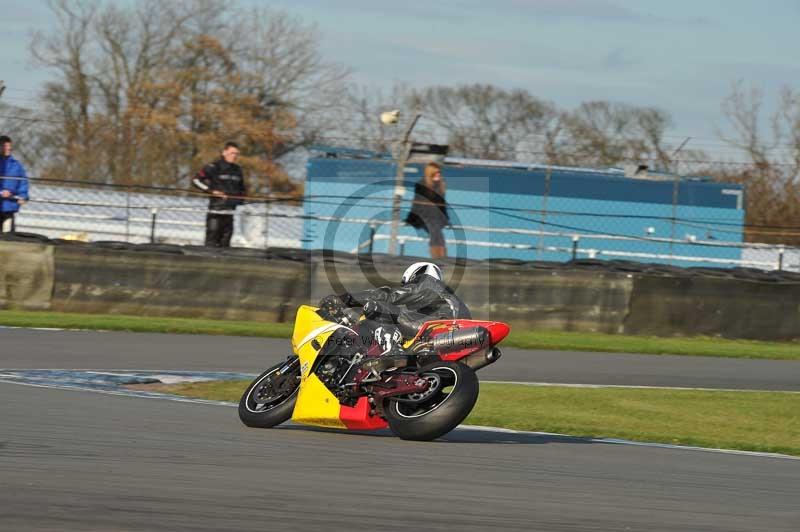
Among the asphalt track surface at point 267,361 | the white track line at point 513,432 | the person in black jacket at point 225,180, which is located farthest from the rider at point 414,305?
the person in black jacket at point 225,180

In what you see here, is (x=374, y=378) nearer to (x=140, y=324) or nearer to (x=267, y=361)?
(x=267, y=361)

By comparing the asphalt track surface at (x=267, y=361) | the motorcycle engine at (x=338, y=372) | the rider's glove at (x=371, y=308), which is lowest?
the asphalt track surface at (x=267, y=361)

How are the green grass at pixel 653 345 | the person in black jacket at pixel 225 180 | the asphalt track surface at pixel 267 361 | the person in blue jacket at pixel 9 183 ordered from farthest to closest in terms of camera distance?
the person in black jacket at pixel 225 180 → the person in blue jacket at pixel 9 183 → the green grass at pixel 653 345 → the asphalt track surface at pixel 267 361

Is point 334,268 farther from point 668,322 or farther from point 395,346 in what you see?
point 395,346

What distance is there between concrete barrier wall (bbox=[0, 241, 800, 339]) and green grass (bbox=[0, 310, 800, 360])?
17 cm

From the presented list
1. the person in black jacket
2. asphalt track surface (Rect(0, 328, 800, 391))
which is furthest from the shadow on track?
the person in black jacket

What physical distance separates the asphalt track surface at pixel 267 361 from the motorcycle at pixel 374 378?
346 centimetres

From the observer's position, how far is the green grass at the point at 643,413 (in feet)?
28.2

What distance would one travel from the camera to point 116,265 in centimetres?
1484

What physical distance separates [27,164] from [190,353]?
1461 centimetres

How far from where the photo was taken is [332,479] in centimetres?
561

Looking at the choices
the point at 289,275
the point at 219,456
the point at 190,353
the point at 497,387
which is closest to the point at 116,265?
the point at 289,275

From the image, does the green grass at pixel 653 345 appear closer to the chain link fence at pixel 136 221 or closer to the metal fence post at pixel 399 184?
the metal fence post at pixel 399 184

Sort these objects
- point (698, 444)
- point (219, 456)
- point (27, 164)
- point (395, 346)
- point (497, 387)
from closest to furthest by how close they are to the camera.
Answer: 1. point (219, 456)
2. point (395, 346)
3. point (698, 444)
4. point (497, 387)
5. point (27, 164)
